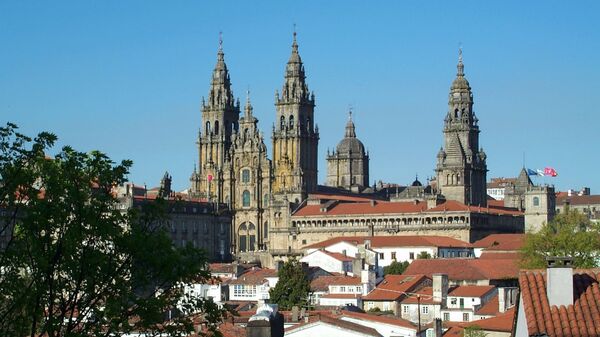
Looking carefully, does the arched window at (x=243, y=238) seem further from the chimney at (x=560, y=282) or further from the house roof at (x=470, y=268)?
the chimney at (x=560, y=282)

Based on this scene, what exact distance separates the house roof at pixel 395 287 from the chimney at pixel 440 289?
228 cm

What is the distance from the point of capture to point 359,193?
185m

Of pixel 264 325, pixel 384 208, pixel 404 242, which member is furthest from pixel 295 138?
pixel 264 325

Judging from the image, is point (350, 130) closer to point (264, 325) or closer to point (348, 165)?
point (348, 165)

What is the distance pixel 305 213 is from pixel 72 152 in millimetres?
136062

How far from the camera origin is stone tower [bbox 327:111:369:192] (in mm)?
193750

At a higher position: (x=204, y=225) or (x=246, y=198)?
(x=246, y=198)

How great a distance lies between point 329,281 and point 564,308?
3209 inches

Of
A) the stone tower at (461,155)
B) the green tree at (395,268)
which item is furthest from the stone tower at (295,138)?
the green tree at (395,268)

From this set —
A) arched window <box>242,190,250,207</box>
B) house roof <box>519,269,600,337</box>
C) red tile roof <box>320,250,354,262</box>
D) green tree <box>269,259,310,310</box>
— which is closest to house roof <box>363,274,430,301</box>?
green tree <box>269,259,310,310</box>

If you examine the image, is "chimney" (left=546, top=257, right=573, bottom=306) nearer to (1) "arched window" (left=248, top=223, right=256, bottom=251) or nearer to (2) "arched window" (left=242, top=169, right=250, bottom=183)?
(1) "arched window" (left=248, top=223, right=256, bottom=251)

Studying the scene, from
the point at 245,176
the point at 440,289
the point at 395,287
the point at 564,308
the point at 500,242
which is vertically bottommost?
the point at 395,287

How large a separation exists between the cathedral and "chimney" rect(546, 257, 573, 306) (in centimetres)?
12969

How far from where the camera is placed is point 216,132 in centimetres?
17738
